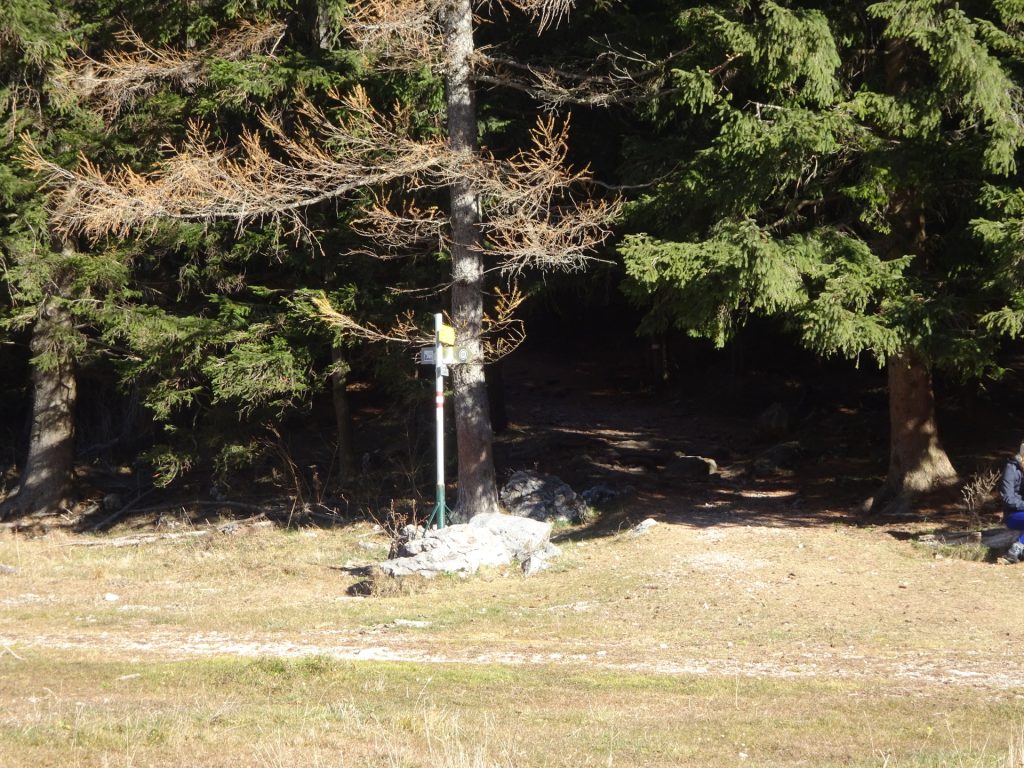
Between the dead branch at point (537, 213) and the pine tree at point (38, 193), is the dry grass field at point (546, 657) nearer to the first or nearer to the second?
the dead branch at point (537, 213)

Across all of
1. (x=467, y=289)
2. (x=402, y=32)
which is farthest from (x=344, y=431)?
(x=402, y=32)

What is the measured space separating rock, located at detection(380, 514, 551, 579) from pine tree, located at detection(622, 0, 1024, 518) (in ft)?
10.5

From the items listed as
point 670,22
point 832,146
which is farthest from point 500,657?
point 670,22

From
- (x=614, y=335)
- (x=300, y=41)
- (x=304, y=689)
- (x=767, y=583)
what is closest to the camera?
(x=304, y=689)

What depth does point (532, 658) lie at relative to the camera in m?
8.67

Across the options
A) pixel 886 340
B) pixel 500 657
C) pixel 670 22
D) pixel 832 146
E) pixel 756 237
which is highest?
pixel 670 22

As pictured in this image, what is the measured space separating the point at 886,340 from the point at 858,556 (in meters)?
2.46

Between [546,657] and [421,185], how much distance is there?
25.8 feet

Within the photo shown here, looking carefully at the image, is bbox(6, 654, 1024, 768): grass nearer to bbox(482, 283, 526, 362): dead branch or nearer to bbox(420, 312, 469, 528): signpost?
bbox(420, 312, 469, 528): signpost

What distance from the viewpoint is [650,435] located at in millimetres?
21734

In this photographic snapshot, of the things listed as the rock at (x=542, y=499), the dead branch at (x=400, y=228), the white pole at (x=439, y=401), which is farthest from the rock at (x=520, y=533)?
the dead branch at (x=400, y=228)

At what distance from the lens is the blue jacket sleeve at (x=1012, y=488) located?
11.2m

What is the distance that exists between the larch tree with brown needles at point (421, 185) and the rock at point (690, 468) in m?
4.41

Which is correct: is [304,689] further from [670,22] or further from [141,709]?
[670,22]
